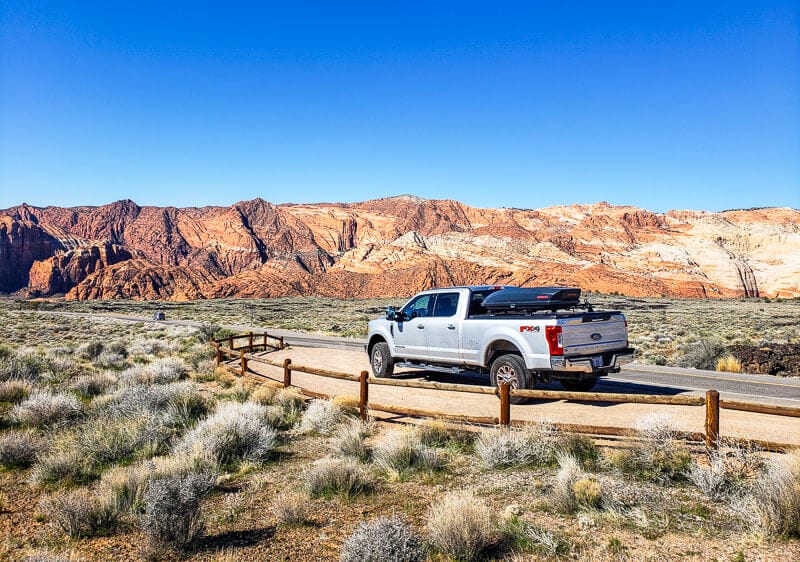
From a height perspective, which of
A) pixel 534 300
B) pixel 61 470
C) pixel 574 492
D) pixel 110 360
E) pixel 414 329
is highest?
pixel 534 300

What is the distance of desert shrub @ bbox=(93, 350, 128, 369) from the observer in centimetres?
1736

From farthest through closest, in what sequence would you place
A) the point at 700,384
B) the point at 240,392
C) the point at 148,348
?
the point at 148,348
the point at 700,384
the point at 240,392

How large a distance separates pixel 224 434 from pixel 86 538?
8.93 feet

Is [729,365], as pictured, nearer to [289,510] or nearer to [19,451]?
[289,510]

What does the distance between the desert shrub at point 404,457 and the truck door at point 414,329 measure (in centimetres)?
456

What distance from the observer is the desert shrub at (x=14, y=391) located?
11562mm

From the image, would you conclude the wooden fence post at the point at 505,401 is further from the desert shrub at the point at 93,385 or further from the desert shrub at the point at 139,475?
the desert shrub at the point at 93,385

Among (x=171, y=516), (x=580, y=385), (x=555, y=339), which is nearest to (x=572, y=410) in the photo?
(x=580, y=385)

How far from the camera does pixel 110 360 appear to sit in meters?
18.7

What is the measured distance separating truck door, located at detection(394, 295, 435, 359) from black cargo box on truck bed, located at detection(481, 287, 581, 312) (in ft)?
5.75

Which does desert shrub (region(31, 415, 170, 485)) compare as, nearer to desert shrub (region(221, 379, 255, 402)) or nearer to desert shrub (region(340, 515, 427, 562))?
desert shrub (region(221, 379, 255, 402))

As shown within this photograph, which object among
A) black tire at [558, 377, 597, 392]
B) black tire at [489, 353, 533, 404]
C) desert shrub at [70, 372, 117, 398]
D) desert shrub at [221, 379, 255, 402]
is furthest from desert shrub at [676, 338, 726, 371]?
desert shrub at [70, 372, 117, 398]

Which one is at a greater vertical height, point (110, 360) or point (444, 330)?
point (444, 330)

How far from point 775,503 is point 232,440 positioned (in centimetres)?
686
